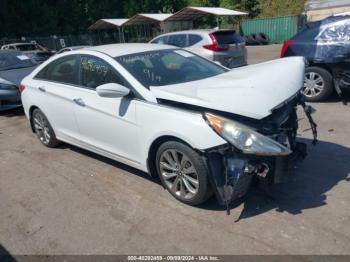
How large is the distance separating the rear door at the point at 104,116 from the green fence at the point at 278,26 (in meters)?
28.5

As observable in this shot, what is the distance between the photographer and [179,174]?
3590 millimetres

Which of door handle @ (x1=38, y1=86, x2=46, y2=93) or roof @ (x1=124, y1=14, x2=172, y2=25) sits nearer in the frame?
door handle @ (x1=38, y1=86, x2=46, y2=93)

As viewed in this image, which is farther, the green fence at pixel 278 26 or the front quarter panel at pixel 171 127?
the green fence at pixel 278 26

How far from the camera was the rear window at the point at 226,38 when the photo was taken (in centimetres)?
985

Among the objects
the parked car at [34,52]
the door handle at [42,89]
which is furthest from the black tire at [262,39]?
the door handle at [42,89]

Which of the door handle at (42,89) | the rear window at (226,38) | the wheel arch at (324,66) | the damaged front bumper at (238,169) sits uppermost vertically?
the rear window at (226,38)

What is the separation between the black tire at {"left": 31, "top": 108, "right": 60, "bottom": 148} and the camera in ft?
17.7

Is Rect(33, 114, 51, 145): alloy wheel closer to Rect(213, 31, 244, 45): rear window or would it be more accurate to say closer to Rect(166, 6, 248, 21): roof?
Rect(213, 31, 244, 45): rear window

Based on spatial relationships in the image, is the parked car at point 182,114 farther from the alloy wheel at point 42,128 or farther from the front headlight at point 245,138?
the alloy wheel at point 42,128

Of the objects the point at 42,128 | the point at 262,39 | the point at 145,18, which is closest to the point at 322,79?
the point at 42,128

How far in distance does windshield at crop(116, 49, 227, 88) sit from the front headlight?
107 centimetres

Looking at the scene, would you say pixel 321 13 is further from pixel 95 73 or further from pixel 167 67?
pixel 95 73

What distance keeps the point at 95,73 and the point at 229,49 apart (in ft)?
20.4

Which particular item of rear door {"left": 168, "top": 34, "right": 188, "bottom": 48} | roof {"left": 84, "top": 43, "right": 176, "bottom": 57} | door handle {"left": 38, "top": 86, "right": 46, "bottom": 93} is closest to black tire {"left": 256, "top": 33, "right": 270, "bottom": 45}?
rear door {"left": 168, "top": 34, "right": 188, "bottom": 48}
